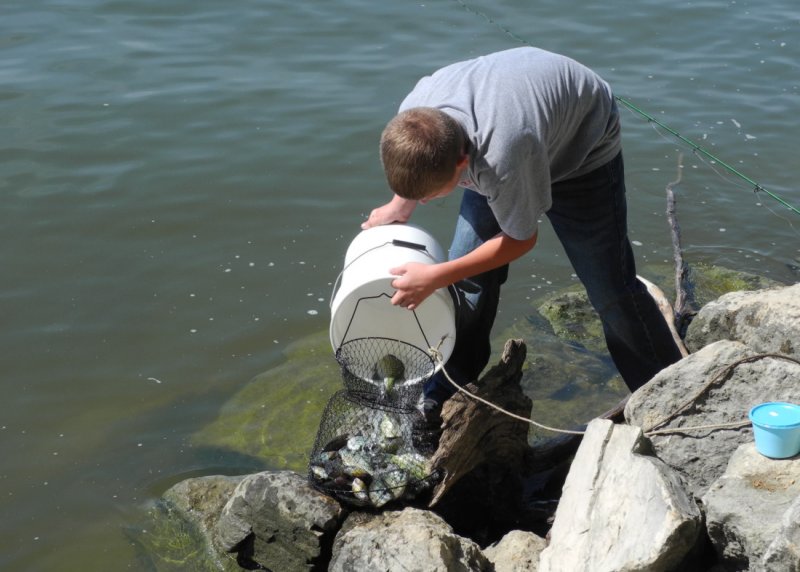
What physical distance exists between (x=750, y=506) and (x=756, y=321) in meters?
1.52

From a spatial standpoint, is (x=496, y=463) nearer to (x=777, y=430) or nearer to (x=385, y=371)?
(x=385, y=371)

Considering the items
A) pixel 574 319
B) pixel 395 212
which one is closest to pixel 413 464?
pixel 395 212

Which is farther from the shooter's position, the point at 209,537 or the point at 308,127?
the point at 308,127

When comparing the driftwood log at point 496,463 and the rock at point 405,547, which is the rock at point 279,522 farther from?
the driftwood log at point 496,463

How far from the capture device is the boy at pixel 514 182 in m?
3.34

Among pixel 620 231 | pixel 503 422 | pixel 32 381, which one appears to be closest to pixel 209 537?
pixel 503 422

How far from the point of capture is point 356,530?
3830mm

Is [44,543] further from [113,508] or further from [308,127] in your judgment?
[308,127]

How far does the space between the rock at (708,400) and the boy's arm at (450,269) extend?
29.6 inches

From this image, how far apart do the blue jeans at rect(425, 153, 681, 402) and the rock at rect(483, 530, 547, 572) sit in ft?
2.76

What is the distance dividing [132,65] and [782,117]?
6141mm

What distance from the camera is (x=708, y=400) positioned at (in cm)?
362

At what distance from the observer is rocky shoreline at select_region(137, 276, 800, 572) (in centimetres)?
302

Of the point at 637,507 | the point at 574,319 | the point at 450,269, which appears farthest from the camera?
the point at 574,319
